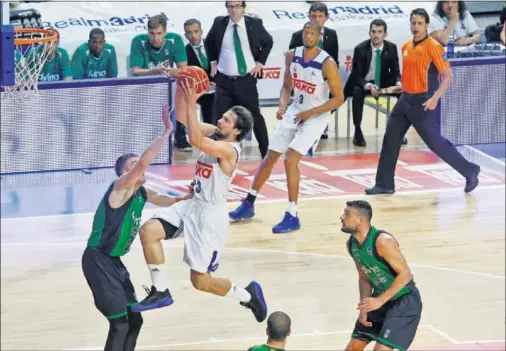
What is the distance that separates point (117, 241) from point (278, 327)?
151 cm

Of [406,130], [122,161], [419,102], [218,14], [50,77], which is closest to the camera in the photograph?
[122,161]

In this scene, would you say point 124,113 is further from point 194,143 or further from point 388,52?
point 194,143

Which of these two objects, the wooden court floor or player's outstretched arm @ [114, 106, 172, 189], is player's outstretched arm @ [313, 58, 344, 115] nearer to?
the wooden court floor

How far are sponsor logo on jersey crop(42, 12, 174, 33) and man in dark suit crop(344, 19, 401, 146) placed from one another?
3.63m

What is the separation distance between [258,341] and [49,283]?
2.31 m

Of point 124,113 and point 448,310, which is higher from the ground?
point 124,113

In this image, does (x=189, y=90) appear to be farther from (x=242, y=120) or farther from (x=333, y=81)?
(x=333, y=81)

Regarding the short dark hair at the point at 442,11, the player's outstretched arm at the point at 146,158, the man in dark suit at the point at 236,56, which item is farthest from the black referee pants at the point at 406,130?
the player's outstretched arm at the point at 146,158

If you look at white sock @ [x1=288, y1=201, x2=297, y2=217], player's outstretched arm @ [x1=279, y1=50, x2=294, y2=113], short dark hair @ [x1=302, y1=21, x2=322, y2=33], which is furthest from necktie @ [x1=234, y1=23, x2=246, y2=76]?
white sock @ [x1=288, y1=201, x2=297, y2=217]

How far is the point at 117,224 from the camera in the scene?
954cm

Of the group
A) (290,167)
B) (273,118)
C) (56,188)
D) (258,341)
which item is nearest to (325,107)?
(290,167)

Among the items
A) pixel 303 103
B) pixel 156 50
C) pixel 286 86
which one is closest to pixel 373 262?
pixel 286 86

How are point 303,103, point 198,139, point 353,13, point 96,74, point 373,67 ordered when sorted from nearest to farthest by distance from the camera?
point 198,139, point 303,103, point 373,67, point 96,74, point 353,13

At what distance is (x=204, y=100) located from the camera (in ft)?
46.3
